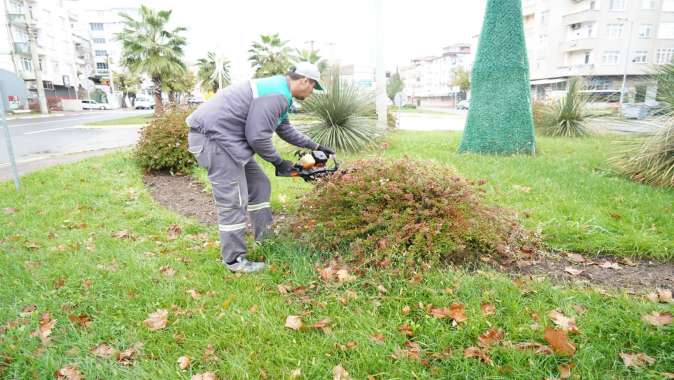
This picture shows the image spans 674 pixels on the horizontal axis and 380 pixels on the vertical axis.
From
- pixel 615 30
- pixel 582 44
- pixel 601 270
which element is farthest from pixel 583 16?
pixel 601 270

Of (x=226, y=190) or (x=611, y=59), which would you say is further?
(x=611, y=59)

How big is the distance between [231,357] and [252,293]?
0.73m

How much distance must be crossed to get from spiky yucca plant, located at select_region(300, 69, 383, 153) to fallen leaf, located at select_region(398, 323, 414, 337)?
21.1 feet

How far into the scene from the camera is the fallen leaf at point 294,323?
2574 mm

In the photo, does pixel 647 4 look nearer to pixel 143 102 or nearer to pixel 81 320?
pixel 81 320

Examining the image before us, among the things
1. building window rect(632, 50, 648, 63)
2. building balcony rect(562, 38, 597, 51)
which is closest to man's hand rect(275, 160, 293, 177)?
building balcony rect(562, 38, 597, 51)

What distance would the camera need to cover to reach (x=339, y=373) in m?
2.19

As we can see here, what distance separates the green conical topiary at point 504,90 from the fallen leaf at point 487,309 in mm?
6299

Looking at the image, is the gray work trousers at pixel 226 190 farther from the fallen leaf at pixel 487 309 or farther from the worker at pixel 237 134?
the fallen leaf at pixel 487 309

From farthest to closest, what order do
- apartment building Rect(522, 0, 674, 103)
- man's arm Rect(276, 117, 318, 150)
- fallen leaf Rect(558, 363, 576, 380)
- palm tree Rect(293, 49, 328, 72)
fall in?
apartment building Rect(522, 0, 674, 103), palm tree Rect(293, 49, 328, 72), man's arm Rect(276, 117, 318, 150), fallen leaf Rect(558, 363, 576, 380)

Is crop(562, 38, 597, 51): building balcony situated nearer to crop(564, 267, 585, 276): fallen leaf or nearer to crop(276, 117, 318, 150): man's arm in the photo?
crop(564, 267, 585, 276): fallen leaf

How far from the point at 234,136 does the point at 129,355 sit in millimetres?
1771

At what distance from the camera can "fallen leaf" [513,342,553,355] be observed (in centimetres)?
220

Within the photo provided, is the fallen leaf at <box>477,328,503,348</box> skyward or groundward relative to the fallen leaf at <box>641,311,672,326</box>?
groundward
